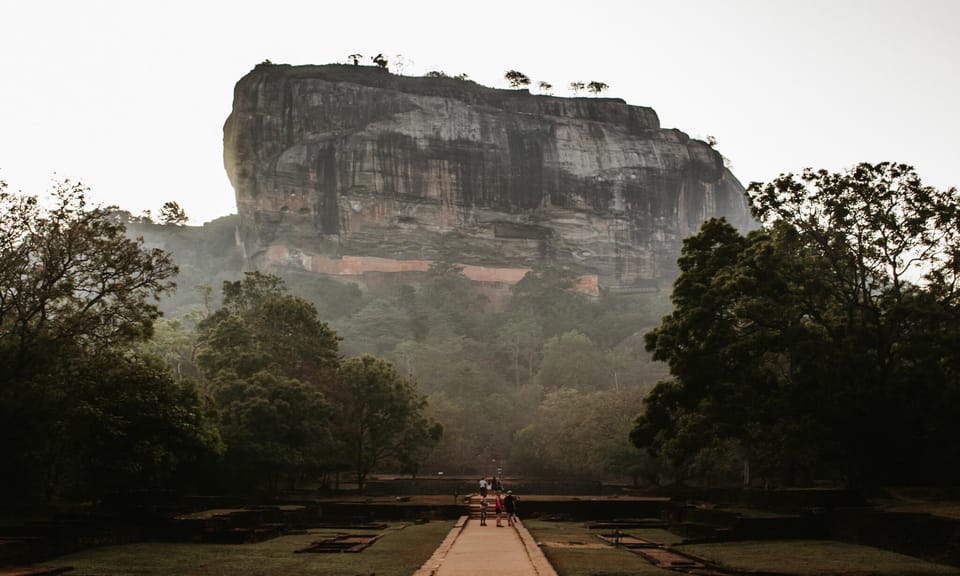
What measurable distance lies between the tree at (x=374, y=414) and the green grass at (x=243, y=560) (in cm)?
2335

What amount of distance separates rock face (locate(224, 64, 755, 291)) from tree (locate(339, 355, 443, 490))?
7073 cm

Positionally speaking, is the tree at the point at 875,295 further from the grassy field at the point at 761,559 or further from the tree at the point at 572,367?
the tree at the point at 572,367

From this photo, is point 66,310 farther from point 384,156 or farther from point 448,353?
point 384,156

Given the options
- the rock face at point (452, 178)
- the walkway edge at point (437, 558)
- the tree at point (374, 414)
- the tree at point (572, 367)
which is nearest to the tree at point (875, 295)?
the walkway edge at point (437, 558)

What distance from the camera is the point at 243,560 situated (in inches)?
643

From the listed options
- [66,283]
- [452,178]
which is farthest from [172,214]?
[66,283]

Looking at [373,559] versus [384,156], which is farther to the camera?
[384,156]

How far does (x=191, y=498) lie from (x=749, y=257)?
1728 centimetres

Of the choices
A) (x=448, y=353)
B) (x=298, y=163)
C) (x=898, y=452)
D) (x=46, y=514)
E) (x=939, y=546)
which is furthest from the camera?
(x=298, y=163)

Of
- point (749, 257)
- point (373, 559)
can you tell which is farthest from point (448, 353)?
point (373, 559)

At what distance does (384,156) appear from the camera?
4461 inches

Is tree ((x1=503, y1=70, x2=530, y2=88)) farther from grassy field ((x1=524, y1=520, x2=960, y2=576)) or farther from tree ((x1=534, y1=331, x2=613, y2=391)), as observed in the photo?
grassy field ((x1=524, y1=520, x2=960, y2=576))

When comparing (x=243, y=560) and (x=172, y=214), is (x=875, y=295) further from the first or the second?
(x=172, y=214)

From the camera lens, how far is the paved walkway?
13.8 m
